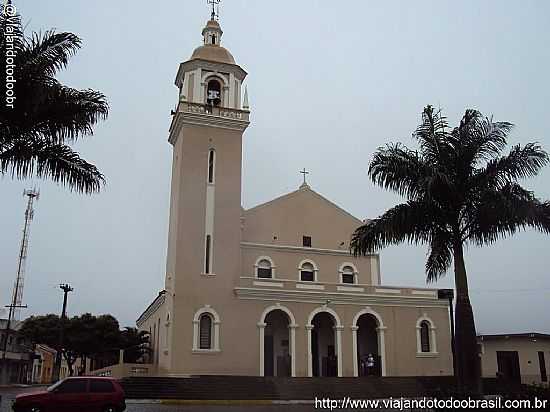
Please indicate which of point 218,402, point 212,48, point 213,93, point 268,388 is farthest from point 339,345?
point 212,48

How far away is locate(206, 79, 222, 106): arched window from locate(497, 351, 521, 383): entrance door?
817 inches

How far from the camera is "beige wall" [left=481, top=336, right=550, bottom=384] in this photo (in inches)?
1240

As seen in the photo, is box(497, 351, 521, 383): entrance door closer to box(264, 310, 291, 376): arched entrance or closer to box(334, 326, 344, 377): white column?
box(334, 326, 344, 377): white column

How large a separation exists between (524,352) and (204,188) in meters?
19.4

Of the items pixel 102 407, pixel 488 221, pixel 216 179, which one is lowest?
pixel 102 407

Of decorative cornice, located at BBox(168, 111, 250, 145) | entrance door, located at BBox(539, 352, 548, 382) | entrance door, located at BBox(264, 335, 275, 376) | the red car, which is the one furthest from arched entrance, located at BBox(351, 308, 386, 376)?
the red car

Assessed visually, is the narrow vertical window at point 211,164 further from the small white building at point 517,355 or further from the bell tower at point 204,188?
the small white building at point 517,355

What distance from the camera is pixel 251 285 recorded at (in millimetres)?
28984

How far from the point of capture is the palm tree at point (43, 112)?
1393 centimetres

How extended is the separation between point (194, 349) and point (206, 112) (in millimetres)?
12221

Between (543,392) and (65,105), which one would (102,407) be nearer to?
(65,105)

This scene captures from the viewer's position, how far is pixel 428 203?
56.8 feet

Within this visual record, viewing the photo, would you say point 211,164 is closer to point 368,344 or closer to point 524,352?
point 368,344

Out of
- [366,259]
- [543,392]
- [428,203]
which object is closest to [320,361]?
[366,259]
